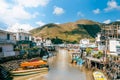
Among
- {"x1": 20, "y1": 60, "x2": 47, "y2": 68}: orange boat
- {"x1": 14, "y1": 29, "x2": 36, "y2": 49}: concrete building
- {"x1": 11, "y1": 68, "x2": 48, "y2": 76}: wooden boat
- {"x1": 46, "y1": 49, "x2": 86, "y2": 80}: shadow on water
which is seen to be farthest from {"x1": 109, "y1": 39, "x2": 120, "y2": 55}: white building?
{"x1": 14, "y1": 29, "x2": 36, "y2": 49}: concrete building

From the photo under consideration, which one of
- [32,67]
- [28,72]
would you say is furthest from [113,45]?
[28,72]

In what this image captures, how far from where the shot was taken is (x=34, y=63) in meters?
50.2

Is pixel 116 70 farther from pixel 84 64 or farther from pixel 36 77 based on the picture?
pixel 84 64

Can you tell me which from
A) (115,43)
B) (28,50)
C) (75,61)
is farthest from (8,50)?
(115,43)

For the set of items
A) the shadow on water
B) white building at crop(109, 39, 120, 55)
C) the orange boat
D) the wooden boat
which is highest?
white building at crop(109, 39, 120, 55)

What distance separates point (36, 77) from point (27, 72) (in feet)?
10.9

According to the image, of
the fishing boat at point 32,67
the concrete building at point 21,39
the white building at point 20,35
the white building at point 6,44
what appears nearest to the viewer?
the fishing boat at point 32,67

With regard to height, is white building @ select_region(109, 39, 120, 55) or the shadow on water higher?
white building @ select_region(109, 39, 120, 55)

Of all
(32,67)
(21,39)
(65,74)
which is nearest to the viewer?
(65,74)

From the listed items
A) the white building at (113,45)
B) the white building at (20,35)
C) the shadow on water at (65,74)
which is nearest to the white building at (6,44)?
the shadow on water at (65,74)

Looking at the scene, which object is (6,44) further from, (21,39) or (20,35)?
(21,39)

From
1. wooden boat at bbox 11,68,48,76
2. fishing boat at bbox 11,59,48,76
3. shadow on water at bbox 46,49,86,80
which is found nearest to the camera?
wooden boat at bbox 11,68,48,76

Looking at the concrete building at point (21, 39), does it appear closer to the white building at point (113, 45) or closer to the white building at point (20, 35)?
the white building at point (20, 35)

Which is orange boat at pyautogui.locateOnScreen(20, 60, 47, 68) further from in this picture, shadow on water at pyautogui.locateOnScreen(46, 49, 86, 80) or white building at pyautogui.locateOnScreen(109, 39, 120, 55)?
white building at pyautogui.locateOnScreen(109, 39, 120, 55)
